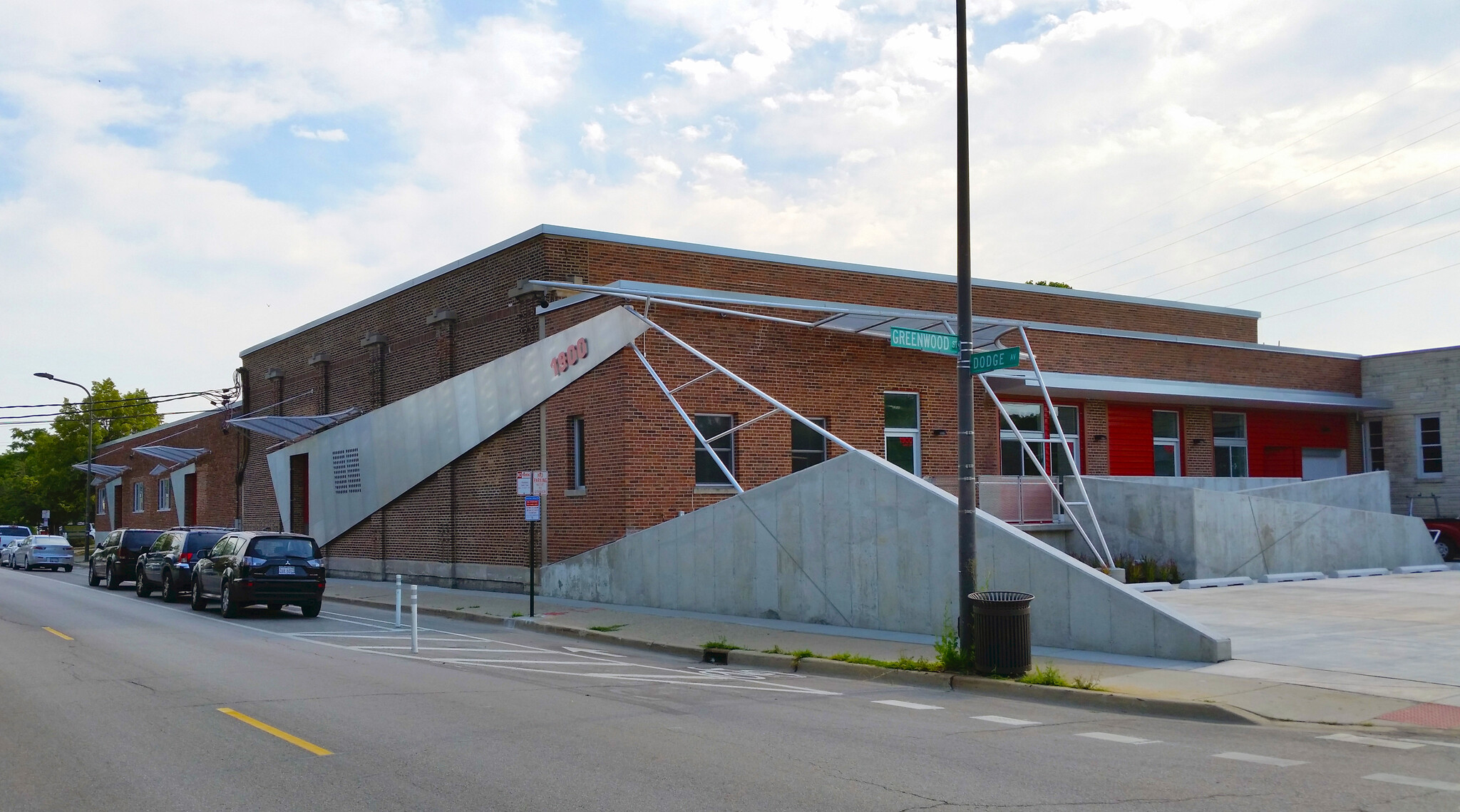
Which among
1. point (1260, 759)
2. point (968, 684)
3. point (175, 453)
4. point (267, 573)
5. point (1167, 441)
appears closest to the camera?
point (1260, 759)

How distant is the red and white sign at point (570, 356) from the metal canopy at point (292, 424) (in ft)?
41.1

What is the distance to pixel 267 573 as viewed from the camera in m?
21.2

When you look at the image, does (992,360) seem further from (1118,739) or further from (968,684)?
(1118,739)

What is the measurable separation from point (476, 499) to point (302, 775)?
1987cm

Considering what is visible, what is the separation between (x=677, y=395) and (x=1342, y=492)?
16913 mm

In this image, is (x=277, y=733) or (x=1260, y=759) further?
(x=277, y=733)

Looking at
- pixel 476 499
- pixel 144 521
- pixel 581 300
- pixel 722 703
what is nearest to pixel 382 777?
pixel 722 703

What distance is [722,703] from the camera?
11359 millimetres

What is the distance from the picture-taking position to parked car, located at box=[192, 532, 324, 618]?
2102 cm

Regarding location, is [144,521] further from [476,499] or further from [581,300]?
[581,300]

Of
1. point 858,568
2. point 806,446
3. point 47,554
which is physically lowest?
point 47,554

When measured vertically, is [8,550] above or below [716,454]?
below

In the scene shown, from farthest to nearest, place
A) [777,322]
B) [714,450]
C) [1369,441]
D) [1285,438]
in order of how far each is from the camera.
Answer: [1369,441] → [1285,438] → [714,450] → [777,322]

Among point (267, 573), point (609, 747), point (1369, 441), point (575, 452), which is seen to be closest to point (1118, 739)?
point (609, 747)
